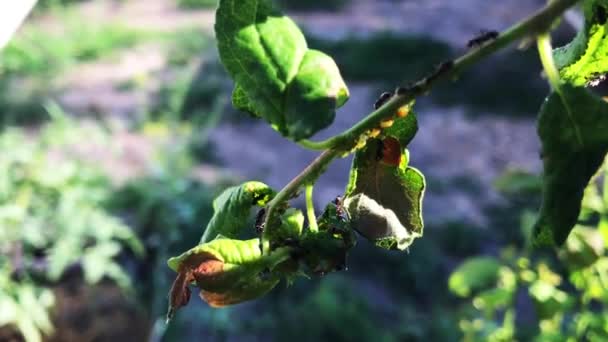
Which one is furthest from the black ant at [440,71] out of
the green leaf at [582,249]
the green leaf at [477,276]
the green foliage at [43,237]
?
the green foliage at [43,237]

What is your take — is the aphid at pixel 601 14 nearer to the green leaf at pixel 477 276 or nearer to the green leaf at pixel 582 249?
the green leaf at pixel 582 249

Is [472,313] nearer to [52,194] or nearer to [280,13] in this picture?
[52,194]

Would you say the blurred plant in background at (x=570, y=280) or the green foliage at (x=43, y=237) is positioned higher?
the blurred plant in background at (x=570, y=280)

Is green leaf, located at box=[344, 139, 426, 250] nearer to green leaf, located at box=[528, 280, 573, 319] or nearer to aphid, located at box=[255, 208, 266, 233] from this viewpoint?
aphid, located at box=[255, 208, 266, 233]

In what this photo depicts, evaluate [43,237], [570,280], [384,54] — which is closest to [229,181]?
[43,237]

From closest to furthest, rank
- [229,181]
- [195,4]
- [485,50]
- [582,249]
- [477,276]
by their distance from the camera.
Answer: [485,50], [582,249], [477,276], [229,181], [195,4]

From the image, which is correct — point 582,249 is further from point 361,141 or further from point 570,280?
point 361,141
